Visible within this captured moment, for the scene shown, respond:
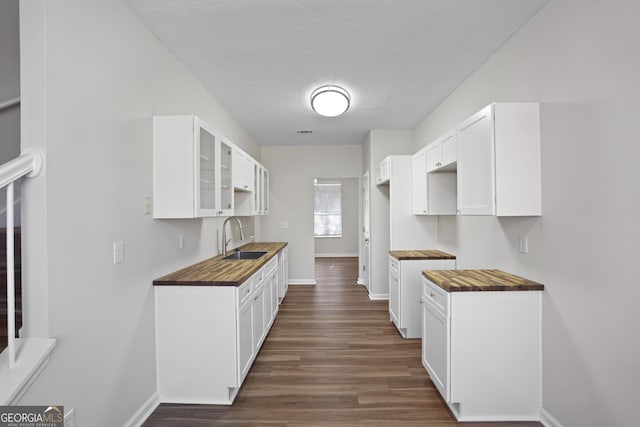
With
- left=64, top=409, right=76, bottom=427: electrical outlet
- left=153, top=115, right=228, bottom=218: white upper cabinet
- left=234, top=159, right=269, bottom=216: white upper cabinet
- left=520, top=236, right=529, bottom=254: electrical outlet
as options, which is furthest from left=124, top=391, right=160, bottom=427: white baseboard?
left=520, top=236, right=529, bottom=254: electrical outlet

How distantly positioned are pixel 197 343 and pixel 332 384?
1117 millimetres

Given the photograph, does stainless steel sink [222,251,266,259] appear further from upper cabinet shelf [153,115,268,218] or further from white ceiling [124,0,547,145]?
white ceiling [124,0,547,145]

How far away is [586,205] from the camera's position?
1624 mm

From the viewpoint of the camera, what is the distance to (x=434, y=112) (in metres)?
3.82

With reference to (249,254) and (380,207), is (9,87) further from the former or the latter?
(380,207)

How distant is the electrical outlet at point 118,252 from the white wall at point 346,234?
302 inches

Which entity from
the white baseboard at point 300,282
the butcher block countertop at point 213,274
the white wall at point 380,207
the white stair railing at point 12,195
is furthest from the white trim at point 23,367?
the white baseboard at point 300,282

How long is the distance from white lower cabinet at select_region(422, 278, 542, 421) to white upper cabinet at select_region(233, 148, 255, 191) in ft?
7.69

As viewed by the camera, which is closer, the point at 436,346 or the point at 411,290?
the point at 436,346

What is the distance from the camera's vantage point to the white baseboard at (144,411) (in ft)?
6.12

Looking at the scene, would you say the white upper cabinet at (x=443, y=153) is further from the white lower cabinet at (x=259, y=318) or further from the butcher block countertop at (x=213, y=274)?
the white lower cabinet at (x=259, y=318)

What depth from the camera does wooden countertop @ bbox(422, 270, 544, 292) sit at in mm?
1958

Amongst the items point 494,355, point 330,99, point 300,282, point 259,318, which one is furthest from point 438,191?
point 300,282

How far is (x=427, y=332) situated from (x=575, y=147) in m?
1.63
